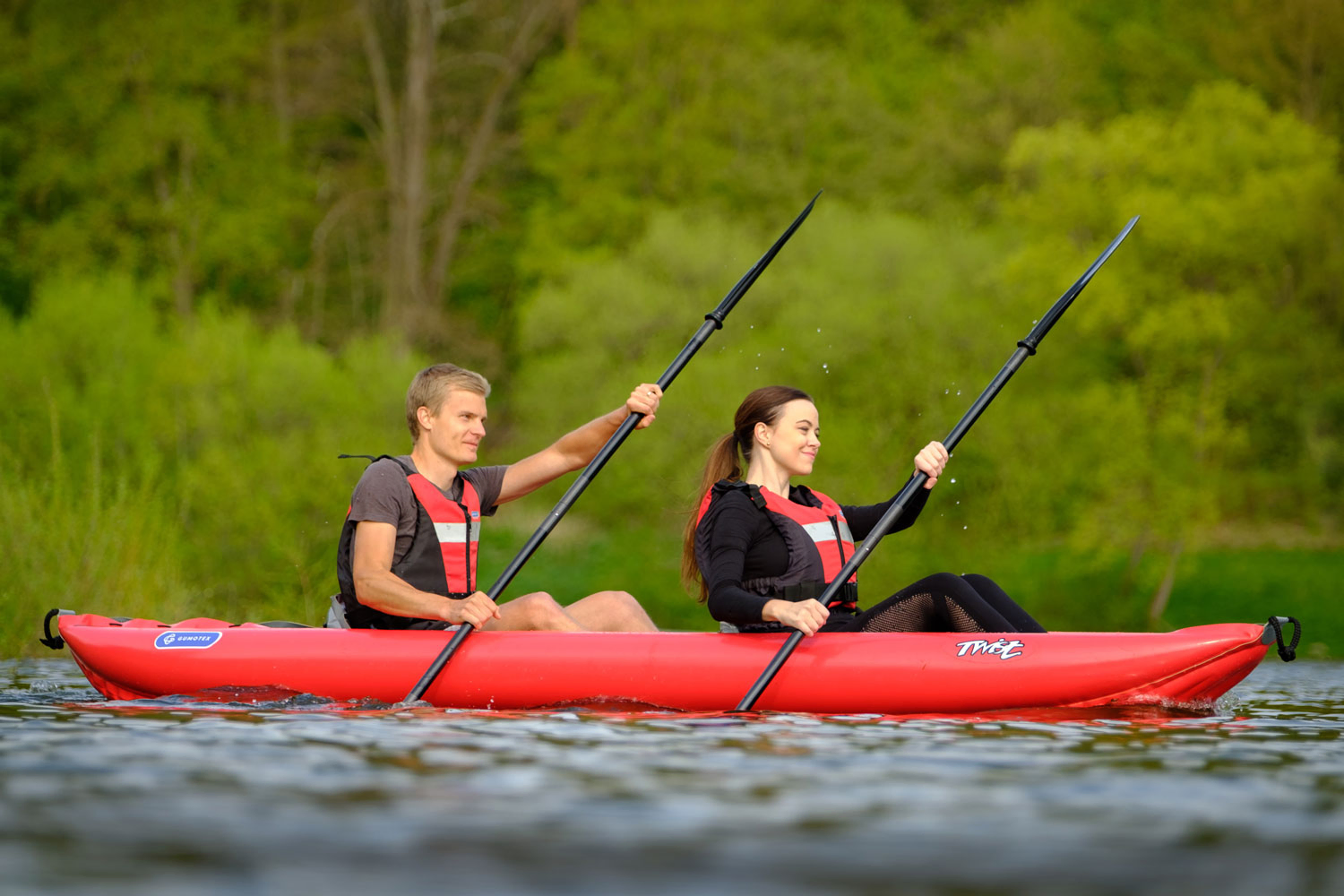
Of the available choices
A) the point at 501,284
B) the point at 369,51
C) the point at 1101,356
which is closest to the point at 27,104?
the point at 369,51

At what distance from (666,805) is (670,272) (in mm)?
13957

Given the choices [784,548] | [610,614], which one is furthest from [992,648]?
[610,614]

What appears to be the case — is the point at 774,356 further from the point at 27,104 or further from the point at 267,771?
the point at 267,771

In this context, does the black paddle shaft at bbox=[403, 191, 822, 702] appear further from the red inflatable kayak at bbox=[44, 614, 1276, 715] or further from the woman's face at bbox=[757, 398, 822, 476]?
the woman's face at bbox=[757, 398, 822, 476]

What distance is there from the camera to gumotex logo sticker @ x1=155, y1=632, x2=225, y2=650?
16.7 ft

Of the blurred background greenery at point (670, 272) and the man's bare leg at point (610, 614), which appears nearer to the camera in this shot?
the man's bare leg at point (610, 614)

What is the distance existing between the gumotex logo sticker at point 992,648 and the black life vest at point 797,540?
449mm

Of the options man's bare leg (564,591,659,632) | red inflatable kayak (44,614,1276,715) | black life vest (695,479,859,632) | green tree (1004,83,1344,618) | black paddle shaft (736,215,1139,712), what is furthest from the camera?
green tree (1004,83,1344,618)

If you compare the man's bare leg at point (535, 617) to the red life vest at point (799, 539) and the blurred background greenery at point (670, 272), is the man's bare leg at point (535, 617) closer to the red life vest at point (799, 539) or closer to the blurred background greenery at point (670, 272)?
the red life vest at point (799, 539)

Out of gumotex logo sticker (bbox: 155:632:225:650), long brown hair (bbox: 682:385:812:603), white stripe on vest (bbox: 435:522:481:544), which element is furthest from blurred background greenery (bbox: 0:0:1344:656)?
long brown hair (bbox: 682:385:812:603)

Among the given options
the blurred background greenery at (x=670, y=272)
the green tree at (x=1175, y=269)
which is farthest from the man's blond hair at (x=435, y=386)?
the green tree at (x=1175, y=269)

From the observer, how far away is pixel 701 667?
4.61 metres

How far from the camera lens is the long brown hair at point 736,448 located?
480cm

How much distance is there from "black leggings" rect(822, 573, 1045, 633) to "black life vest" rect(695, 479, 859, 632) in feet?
0.57
